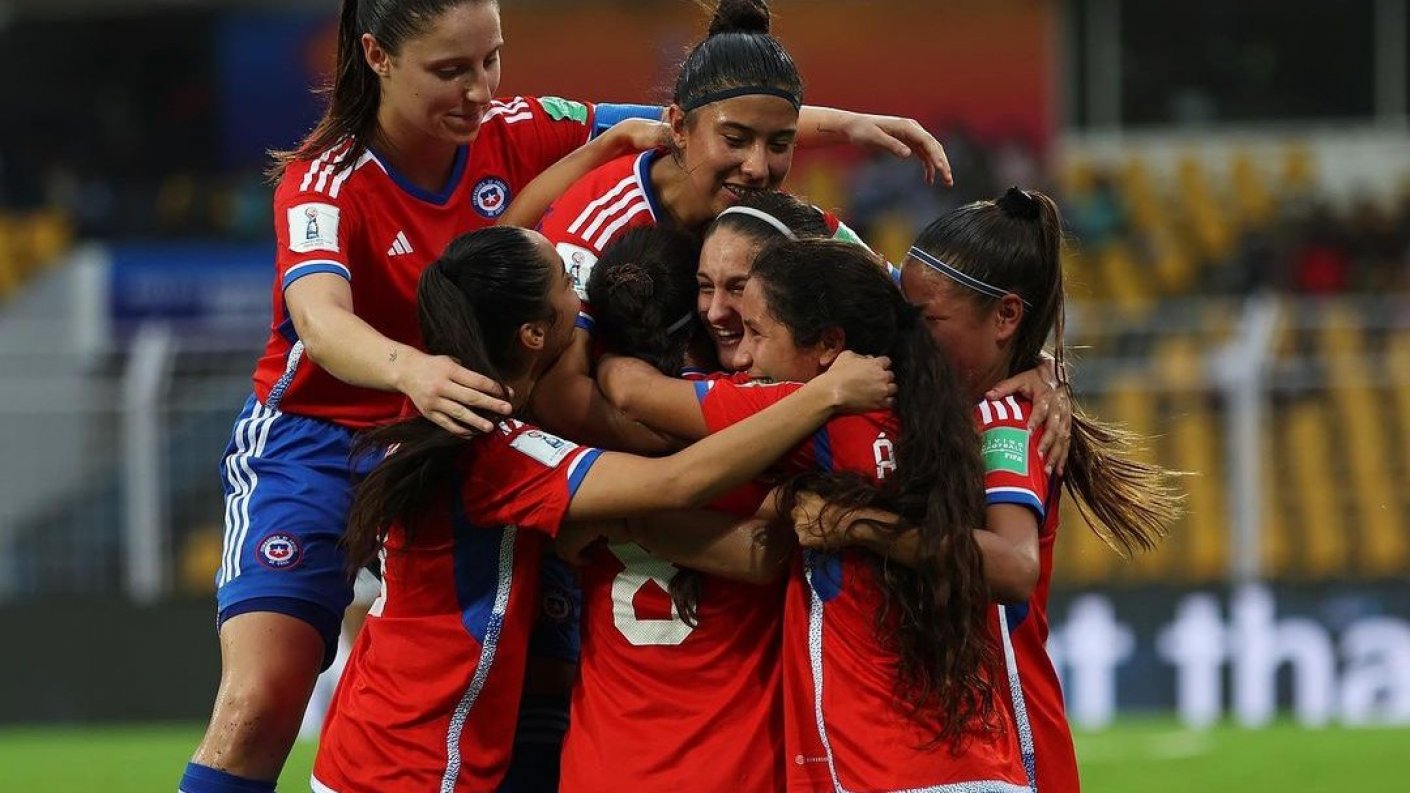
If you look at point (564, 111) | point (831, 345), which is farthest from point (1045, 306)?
point (564, 111)

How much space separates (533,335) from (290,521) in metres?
0.98

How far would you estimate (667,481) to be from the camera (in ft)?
12.7

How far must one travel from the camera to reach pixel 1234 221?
53.9 ft

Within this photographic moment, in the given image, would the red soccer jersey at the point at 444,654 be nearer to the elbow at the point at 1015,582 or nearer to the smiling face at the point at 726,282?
the smiling face at the point at 726,282

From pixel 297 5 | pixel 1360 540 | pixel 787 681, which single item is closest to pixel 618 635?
pixel 787 681

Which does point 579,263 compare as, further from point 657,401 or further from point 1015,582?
point 1015,582

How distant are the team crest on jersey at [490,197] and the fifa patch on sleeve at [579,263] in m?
0.55

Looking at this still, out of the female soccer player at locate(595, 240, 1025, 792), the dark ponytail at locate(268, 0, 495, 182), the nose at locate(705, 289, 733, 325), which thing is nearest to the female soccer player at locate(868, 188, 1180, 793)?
the female soccer player at locate(595, 240, 1025, 792)

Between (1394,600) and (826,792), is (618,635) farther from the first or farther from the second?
(1394,600)

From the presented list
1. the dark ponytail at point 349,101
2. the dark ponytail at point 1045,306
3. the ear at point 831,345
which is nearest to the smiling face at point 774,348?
the ear at point 831,345

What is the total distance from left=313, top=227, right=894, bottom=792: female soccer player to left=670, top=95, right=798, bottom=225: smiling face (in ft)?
1.62

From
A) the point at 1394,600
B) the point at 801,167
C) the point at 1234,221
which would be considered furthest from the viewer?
the point at 801,167

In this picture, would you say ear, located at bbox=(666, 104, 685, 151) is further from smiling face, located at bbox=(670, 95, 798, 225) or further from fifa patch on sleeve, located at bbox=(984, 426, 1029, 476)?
fifa patch on sleeve, located at bbox=(984, 426, 1029, 476)

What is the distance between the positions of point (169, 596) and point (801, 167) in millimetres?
8139
